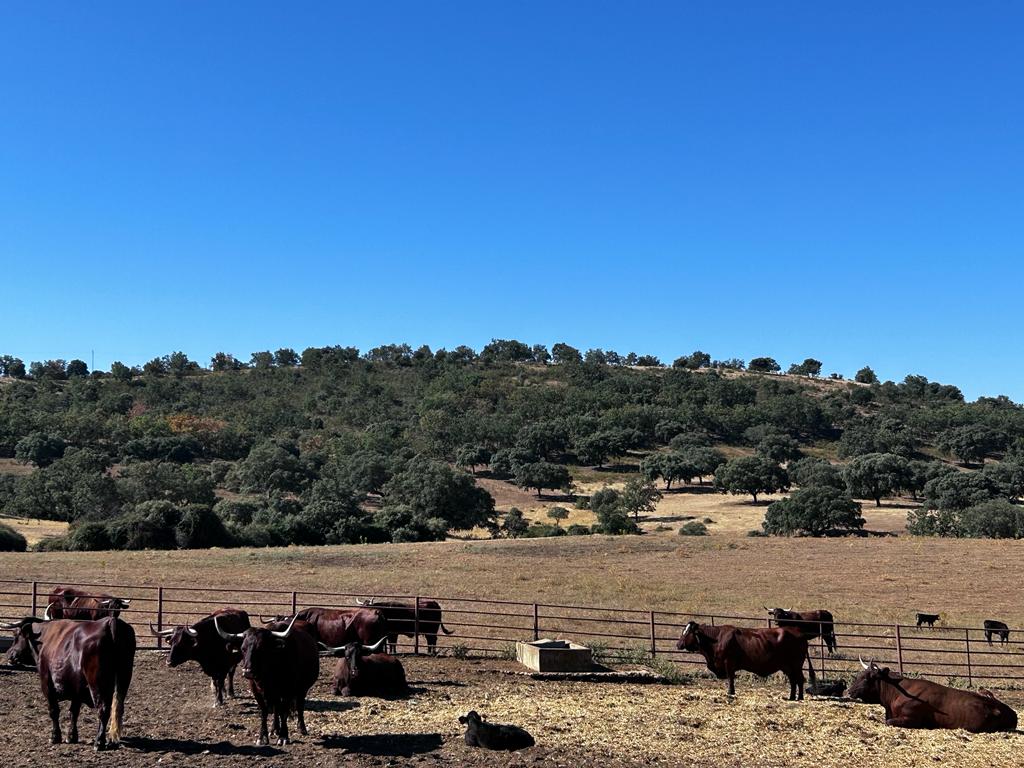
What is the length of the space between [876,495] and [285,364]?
120m

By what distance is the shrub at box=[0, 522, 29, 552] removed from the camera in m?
42.3

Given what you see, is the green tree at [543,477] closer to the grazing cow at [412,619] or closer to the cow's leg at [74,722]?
the grazing cow at [412,619]

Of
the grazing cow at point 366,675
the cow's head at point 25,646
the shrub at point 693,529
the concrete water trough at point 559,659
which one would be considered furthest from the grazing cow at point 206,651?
the shrub at point 693,529

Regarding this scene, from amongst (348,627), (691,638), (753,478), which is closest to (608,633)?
(691,638)

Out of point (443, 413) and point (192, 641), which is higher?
point (443, 413)

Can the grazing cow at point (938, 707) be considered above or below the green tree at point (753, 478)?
below

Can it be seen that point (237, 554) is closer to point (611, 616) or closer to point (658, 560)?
point (658, 560)

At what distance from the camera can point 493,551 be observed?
42219 mm

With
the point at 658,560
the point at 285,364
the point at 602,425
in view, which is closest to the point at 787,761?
the point at 658,560

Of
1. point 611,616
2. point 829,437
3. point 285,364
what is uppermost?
point 285,364

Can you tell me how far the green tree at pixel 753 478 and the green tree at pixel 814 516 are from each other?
1961cm

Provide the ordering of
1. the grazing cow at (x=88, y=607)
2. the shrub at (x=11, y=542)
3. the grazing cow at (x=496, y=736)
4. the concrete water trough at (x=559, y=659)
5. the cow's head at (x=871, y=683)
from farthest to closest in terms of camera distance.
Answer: the shrub at (x=11, y=542)
the grazing cow at (x=88, y=607)
the concrete water trough at (x=559, y=659)
the cow's head at (x=871, y=683)
the grazing cow at (x=496, y=736)

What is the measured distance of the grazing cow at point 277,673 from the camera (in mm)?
10734

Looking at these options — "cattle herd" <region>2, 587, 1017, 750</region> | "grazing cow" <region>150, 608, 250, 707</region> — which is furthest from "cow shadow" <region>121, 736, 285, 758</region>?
"grazing cow" <region>150, 608, 250, 707</region>
